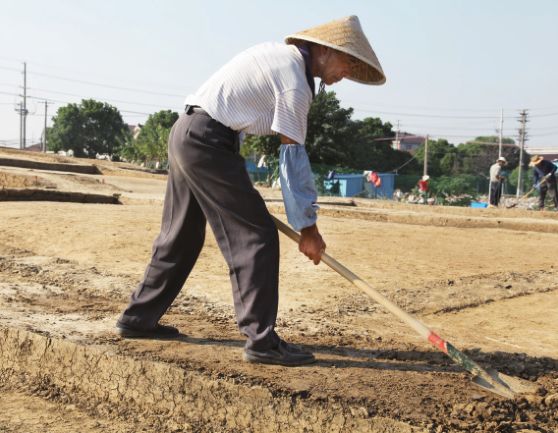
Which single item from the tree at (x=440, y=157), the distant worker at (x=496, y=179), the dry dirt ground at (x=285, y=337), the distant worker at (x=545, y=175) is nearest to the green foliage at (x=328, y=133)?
the tree at (x=440, y=157)

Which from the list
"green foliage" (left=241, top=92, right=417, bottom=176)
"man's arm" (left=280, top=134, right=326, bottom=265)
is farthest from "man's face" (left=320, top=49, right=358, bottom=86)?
"green foliage" (left=241, top=92, right=417, bottom=176)

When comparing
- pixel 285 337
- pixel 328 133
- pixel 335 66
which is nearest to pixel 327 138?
pixel 328 133

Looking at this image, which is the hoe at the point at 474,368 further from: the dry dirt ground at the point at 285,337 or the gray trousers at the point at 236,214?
the gray trousers at the point at 236,214

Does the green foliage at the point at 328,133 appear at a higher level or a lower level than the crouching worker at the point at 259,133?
higher

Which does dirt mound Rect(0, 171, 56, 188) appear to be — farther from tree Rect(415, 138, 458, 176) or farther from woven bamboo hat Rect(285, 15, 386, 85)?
tree Rect(415, 138, 458, 176)

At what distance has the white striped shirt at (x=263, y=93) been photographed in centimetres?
277

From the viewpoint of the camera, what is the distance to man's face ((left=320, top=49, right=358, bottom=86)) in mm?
2915

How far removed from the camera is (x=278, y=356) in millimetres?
2910

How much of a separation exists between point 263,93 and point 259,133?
20 cm

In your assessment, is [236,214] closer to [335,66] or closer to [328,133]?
[335,66]

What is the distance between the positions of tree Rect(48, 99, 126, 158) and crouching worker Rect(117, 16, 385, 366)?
63.0 metres

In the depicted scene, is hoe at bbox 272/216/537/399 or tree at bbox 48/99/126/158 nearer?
hoe at bbox 272/216/537/399

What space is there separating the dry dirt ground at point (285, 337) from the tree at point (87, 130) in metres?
60.6

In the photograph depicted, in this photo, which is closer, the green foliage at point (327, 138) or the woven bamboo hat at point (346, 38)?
the woven bamboo hat at point (346, 38)
